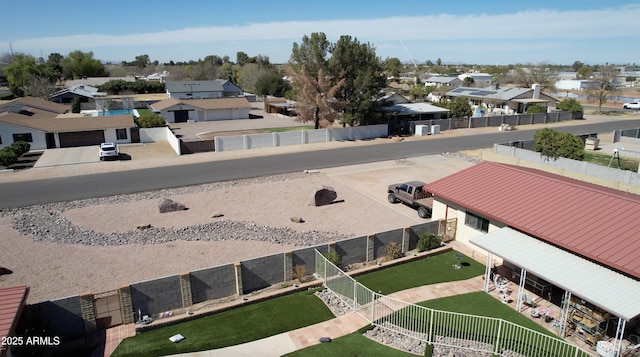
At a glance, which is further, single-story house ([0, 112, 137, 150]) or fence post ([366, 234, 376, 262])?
single-story house ([0, 112, 137, 150])

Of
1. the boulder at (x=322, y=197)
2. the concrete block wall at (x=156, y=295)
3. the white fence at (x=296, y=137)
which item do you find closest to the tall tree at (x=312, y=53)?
the white fence at (x=296, y=137)

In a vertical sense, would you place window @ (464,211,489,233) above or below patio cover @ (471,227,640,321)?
below

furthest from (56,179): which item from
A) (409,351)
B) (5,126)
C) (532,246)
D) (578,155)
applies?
(578,155)

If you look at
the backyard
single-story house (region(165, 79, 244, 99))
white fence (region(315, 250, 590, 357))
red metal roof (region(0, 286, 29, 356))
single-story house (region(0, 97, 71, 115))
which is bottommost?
the backyard

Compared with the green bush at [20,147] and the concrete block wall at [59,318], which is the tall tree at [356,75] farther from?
the concrete block wall at [59,318]

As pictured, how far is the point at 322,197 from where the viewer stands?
27.9 metres

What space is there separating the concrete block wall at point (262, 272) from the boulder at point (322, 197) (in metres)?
10.0

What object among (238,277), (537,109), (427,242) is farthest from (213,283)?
(537,109)

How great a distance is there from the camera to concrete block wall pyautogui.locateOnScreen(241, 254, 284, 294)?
1728cm

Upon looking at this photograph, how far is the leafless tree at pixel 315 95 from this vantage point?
1893 inches

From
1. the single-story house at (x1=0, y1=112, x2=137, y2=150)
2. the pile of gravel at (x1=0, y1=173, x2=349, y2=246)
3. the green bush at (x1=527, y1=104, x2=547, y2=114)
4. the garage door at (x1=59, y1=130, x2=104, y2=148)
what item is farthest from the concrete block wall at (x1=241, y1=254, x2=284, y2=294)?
the green bush at (x1=527, y1=104, x2=547, y2=114)

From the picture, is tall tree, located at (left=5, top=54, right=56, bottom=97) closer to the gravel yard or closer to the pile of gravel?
the gravel yard

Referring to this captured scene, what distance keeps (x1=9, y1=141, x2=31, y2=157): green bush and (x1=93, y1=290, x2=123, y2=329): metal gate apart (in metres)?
33.3

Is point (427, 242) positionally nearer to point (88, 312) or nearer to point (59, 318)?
point (88, 312)
